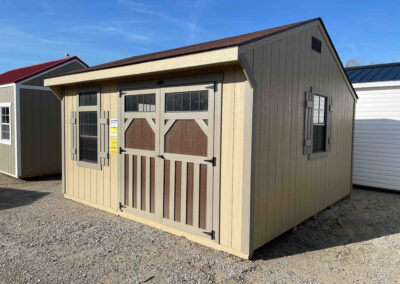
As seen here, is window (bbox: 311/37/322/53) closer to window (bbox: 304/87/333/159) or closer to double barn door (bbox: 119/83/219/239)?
window (bbox: 304/87/333/159)

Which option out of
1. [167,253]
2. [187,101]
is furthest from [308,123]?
[167,253]

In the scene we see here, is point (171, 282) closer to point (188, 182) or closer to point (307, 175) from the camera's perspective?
point (188, 182)

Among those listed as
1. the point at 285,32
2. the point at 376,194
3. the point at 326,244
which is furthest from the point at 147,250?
the point at 376,194

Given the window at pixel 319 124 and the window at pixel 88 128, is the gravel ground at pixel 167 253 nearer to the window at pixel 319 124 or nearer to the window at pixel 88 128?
the window at pixel 88 128

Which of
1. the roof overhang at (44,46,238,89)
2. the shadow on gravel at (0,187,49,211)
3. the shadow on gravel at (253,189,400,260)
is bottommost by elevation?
the shadow on gravel at (0,187,49,211)

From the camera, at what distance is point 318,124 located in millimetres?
4945

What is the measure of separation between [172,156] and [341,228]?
2815 mm

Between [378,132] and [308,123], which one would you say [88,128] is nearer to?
[308,123]

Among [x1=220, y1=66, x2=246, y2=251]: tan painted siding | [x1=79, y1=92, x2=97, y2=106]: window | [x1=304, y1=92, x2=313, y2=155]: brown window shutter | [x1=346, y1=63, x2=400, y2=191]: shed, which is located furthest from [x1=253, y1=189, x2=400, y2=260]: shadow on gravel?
[x1=79, y1=92, x2=97, y2=106]: window

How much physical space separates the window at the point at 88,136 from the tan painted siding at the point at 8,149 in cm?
370

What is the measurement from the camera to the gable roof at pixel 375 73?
7582mm

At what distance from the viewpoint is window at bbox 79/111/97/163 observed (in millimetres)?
5273

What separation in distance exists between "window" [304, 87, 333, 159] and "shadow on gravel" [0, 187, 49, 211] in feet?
17.0

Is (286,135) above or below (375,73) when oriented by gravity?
below
